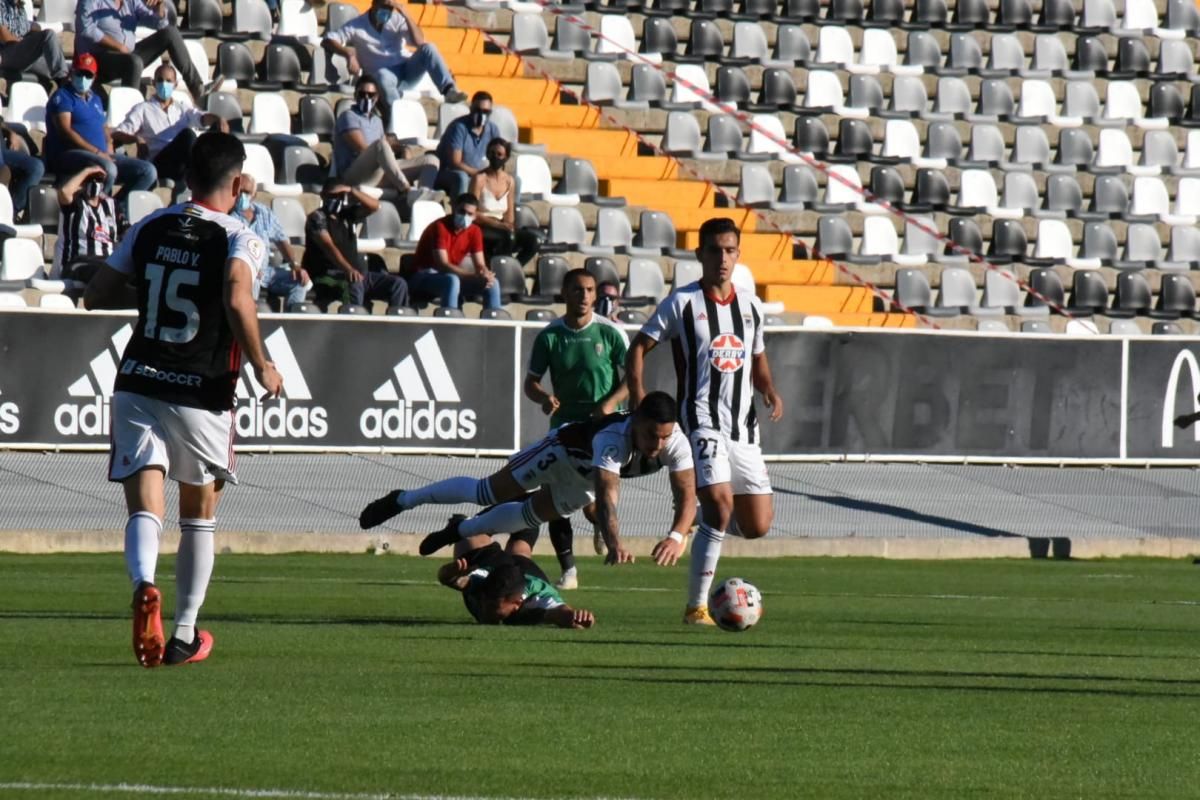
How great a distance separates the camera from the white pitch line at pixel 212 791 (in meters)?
6.15

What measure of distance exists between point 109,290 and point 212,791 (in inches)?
Answer: 155

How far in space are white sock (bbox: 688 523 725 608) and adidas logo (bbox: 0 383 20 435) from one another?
30.9 ft

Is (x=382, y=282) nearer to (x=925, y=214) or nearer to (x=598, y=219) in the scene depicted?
(x=598, y=219)

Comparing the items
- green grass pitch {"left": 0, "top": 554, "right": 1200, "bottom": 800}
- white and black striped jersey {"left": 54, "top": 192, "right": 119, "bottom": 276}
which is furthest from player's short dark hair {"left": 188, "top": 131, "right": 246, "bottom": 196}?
white and black striped jersey {"left": 54, "top": 192, "right": 119, "bottom": 276}

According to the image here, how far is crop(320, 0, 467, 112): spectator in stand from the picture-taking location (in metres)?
26.6

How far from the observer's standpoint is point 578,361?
613 inches

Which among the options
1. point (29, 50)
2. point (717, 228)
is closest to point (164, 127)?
point (29, 50)

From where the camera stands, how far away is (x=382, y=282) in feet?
75.3

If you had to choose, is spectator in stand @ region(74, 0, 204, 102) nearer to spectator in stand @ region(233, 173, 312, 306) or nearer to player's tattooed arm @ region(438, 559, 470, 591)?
spectator in stand @ region(233, 173, 312, 306)

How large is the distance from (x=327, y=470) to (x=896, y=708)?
43.6 feet

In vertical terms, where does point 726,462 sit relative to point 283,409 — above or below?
above

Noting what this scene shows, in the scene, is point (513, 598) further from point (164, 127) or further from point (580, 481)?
point (164, 127)

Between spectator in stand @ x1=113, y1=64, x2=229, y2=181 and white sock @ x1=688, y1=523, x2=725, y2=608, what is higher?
spectator in stand @ x1=113, y1=64, x2=229, y2=181

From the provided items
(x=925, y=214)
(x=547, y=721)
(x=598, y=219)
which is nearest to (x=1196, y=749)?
(x=547, y=721)
